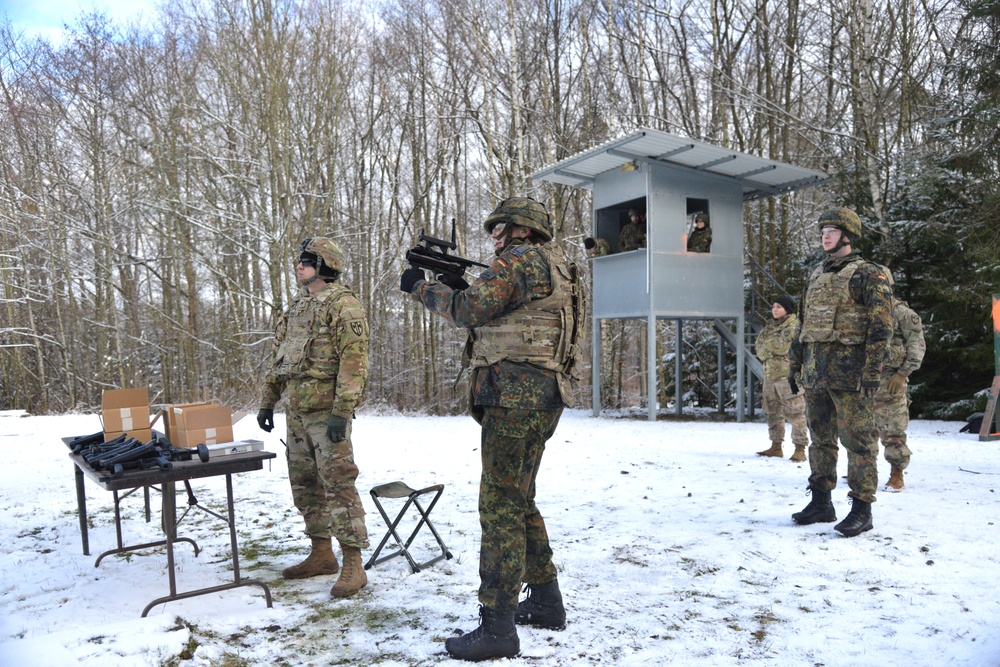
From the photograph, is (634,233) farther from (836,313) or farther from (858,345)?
(858,345)

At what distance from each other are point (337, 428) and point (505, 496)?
4.30 feet

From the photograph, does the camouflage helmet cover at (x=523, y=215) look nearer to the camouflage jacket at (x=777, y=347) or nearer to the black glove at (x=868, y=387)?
the black glove at (x=868, y=387)

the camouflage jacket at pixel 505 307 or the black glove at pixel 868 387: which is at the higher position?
the camouflage jacket at pixel 505 307

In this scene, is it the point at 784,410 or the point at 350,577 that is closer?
the point at 350,577

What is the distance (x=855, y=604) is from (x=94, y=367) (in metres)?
22.0

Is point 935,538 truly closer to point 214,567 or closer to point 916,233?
point 214,567

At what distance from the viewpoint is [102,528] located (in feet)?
19.4

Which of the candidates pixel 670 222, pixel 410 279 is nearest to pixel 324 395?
pixel 410 279

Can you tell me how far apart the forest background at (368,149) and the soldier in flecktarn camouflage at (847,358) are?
30.4 feet

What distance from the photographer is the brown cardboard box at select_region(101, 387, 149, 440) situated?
4449 mm

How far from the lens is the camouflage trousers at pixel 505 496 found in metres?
3.32

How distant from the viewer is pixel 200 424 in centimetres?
418

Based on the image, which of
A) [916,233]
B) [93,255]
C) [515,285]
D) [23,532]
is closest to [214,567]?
[23,532]

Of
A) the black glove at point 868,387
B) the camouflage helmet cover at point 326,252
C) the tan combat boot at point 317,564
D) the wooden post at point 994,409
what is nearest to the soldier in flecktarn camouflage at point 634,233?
the wooden post at point 994,409
